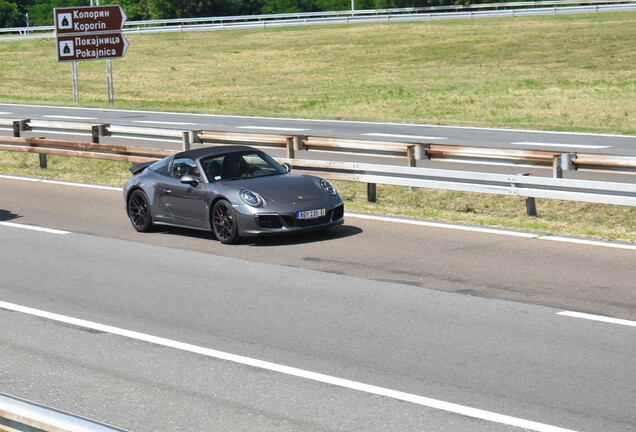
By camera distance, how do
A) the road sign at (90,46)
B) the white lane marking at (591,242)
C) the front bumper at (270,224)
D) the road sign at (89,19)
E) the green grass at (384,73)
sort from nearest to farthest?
the white lane marking at (591,242)
the front bumper at (270,224)
the green grass at (384,73)
the road sign at (89,19)
the road sign at (90,46)

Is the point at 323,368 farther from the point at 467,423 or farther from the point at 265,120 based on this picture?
the point at 265,120

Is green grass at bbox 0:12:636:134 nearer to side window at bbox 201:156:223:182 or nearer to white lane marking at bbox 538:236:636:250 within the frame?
white lane marking at bbox 538:236:636:250

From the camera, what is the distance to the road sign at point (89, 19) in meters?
38.4

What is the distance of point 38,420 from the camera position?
4133 millimetres

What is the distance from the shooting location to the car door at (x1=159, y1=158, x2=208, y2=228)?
13117 millimetres

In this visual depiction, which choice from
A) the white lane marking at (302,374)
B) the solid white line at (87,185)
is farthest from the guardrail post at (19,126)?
the white lane marking at (302,374)

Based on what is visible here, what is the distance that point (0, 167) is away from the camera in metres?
22.2

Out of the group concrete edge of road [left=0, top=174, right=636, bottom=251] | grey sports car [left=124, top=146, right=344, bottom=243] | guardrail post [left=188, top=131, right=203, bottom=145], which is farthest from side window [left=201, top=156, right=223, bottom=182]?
guardrail post [left=188, top=131, right=203, bottom=145]

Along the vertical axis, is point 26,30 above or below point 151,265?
above

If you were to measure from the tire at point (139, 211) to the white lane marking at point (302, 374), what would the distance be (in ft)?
14.0

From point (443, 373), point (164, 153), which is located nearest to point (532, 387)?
point (443, 373)

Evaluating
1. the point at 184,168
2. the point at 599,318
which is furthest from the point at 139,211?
the point at 599,318

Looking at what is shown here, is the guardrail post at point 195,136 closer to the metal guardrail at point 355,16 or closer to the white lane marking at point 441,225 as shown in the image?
the white lane marking at point 441,225

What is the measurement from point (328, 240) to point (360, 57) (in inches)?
1864
